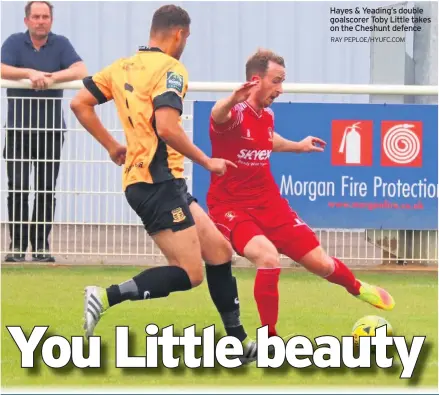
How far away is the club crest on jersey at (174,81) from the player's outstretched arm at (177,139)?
129 mm

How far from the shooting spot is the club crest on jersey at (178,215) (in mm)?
7727

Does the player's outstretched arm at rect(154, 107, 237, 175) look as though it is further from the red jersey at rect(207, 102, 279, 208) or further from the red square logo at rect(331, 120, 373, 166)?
the red square logo at rect(331, 120, 373, 166)

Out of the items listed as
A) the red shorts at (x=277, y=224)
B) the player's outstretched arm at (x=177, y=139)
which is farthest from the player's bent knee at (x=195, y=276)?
the red shorts at (x=277, y=224)

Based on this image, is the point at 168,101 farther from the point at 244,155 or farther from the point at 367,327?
the point at 367,327

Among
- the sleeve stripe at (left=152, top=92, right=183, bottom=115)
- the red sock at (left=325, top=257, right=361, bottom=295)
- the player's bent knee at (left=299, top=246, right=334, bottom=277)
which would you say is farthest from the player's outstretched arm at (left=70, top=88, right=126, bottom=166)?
the red sock at (left=325, top=257, right=361, bottom=295)

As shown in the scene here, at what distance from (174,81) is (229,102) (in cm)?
54

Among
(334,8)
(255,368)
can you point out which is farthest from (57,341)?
(334,8)

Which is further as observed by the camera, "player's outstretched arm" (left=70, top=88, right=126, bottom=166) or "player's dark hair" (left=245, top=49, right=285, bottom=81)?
"player's dark hair" (left=245, top=49, right=285, bottom=81)

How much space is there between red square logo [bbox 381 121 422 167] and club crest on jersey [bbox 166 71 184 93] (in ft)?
16.8

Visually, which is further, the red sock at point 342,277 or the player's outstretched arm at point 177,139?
the red sock at point 342,277

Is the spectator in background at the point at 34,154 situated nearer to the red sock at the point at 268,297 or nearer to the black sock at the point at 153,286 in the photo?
the red sock at the point at 268,297

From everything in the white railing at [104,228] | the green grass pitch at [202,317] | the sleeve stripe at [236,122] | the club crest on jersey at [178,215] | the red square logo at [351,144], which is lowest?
the green grass pitch at [202,317]

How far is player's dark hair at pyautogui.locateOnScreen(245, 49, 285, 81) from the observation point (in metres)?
8.72

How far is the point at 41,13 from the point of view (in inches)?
488
